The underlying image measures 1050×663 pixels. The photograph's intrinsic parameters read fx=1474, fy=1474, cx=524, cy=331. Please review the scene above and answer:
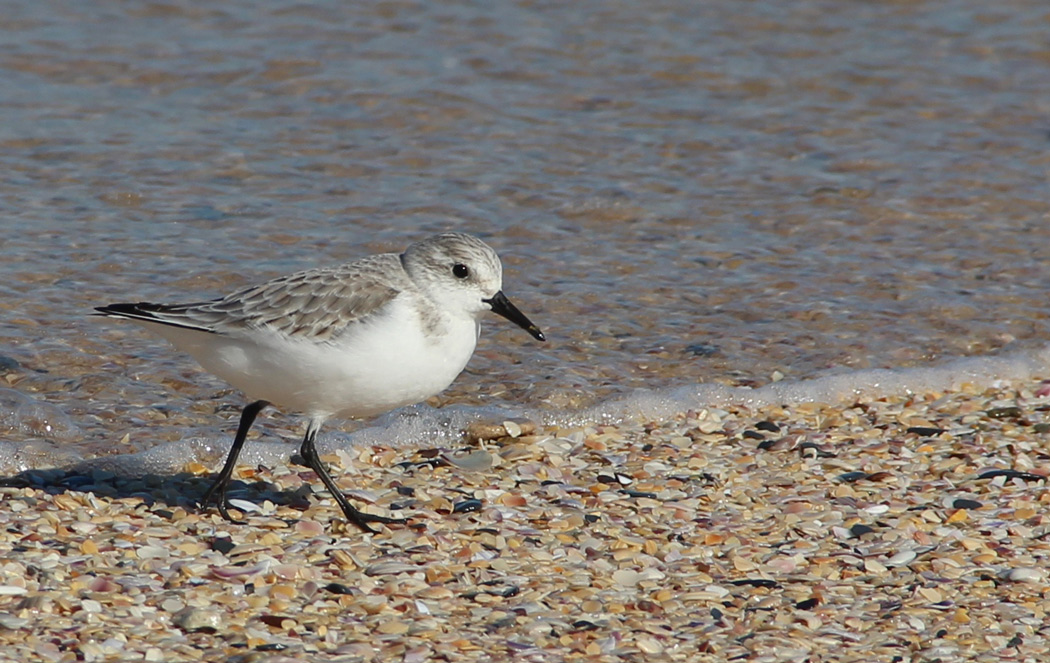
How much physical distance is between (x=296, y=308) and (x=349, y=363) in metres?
0.27

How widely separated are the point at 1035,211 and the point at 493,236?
3082 millimetres

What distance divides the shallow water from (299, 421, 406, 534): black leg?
80cm

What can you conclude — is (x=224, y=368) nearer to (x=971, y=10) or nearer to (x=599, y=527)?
(x=599, y=527)

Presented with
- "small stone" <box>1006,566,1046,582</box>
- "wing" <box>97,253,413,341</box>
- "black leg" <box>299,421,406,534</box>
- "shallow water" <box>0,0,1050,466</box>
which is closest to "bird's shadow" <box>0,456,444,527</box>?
"black leg" <box>299,421,406,534</box>

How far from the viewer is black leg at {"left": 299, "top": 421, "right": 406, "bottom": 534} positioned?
4.65 meters

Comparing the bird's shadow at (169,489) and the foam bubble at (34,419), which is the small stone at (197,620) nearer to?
the bird's shadow at (169,489)

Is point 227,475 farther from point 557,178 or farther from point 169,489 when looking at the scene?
point 557,178

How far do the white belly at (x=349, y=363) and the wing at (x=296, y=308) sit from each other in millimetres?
39

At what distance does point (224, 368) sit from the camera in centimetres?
467

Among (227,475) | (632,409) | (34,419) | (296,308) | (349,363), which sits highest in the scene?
(296,308)

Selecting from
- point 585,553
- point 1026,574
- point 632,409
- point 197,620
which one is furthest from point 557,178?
point 197,620

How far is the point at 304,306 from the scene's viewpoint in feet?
15.1

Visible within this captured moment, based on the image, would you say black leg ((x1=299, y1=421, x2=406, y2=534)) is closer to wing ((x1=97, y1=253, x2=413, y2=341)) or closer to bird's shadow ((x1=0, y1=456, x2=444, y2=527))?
bird's shadow ((x1=0, y1=456, x2=444, y2=527))

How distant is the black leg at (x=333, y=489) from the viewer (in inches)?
183
